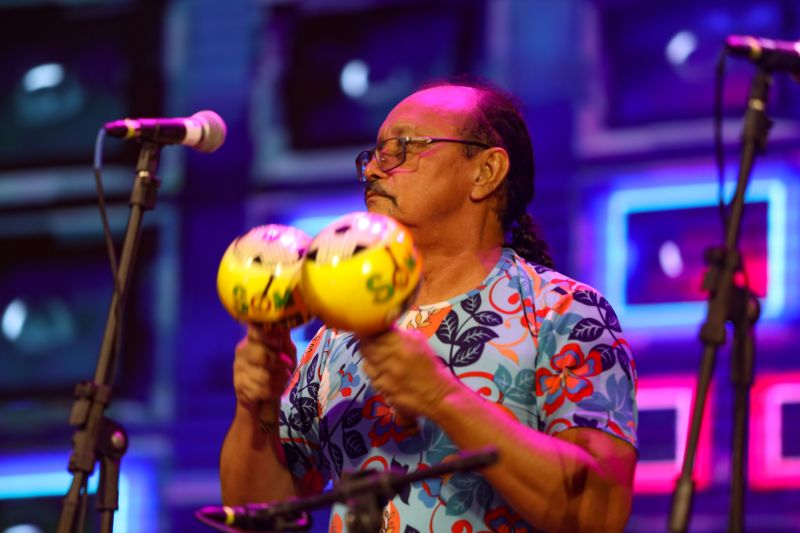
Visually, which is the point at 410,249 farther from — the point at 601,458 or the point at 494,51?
the point at 494,51

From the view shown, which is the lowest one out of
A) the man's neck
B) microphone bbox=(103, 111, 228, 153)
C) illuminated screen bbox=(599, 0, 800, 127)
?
the man's neck

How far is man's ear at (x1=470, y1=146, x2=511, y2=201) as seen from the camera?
2711mm

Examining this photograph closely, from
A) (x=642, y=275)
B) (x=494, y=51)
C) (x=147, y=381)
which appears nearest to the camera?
(x=642, y=275)

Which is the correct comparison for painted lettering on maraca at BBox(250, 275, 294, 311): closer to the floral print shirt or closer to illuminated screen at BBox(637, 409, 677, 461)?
the floral print shirt

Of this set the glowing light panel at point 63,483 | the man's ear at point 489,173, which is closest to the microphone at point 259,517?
the man's ear at point 489,173

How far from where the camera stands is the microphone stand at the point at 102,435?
2.33 meters

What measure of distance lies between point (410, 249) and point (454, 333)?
416 millimetres

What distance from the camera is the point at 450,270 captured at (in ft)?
8.68

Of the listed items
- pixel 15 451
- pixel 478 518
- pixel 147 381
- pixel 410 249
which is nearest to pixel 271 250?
pixel 410 249

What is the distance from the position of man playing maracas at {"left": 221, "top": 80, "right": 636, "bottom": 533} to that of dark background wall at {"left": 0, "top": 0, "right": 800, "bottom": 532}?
1.25 meters

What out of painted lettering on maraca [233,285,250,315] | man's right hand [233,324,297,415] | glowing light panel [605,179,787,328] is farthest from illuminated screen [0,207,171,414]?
painted lettering on maraca [233,285,250,315]

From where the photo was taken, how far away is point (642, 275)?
4.02 metres

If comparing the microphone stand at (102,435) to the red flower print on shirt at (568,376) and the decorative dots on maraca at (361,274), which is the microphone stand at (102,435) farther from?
the red flower print on shirt at (568,376)

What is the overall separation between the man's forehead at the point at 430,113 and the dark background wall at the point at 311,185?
1.39 meters
